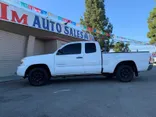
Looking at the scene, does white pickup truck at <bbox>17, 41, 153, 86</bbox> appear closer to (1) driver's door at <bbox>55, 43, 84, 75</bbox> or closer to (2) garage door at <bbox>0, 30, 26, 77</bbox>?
(1) driver's door at <bbox>55, 43, 84, 75</bbox>

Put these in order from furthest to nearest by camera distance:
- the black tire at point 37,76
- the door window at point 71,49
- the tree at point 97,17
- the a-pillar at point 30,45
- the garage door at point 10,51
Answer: the tree at point 97,17 → the a-pillar at point 30,45 → the garage door at point 10,51 → the door window at point 71,49 → the black tire at point 37,76

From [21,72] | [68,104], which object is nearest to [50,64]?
[21,72]

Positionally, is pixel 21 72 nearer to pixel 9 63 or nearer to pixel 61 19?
pixel 9 63

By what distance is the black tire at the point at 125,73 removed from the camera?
10.3m

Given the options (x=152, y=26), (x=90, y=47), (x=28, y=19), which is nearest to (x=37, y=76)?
(x=90, y=47)

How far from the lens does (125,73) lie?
10305 millimetres

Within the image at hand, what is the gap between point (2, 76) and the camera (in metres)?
14.0

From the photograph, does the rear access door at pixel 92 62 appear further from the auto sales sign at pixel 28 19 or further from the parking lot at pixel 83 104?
the auto sales sign at pixel 28 19

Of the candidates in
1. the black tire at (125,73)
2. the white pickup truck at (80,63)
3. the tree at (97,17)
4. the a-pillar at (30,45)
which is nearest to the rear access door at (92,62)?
the white pickup truck at (80,63)

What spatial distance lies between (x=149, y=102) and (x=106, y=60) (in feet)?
13.9

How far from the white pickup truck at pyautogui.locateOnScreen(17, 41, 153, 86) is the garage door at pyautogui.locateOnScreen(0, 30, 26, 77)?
4796mm

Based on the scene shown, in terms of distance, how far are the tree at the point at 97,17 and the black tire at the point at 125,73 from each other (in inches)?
891

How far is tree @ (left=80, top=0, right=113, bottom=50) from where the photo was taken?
33.5m

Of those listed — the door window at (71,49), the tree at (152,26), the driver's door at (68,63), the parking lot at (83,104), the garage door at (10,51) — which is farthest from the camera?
the tree at (152,26)
